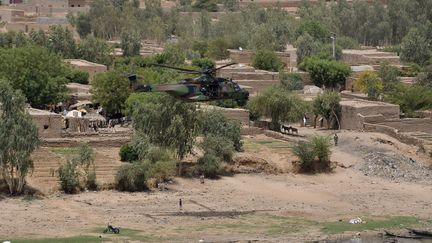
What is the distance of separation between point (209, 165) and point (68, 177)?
584 centimetres

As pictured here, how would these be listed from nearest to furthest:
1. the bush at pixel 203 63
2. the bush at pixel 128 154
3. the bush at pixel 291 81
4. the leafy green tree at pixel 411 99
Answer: the bush at pixel 128 154, the leafy green tree at pixel 411 99, the bush at pixel 291 81, the bush at pixel 203 63

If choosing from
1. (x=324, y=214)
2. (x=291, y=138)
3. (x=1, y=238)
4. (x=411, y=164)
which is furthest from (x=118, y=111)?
(x=1, y=238)

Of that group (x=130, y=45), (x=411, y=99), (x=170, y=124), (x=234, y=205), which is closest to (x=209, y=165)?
(x=170, y=124)

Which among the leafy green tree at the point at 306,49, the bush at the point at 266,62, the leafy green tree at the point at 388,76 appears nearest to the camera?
the leafy green tree at the point at 388,76

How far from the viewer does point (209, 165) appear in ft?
164

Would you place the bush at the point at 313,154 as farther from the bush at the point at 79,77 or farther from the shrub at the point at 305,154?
the bush at the point at 79,77

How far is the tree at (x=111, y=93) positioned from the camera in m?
60.9

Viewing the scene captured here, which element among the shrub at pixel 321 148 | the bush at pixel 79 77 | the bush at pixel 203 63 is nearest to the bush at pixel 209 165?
the shrub at pixel 321 148

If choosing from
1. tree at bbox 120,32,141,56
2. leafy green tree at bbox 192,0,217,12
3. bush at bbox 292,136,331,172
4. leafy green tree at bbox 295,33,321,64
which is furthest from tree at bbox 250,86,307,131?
leafy green tree at bbox 192,0,217,12

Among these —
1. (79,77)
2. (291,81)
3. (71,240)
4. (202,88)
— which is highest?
(202,88)

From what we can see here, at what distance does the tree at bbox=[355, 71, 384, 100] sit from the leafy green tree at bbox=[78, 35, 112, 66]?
673 inches

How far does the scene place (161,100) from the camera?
49.9 meters

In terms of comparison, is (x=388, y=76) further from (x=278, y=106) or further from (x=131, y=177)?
(x=131, y=177)

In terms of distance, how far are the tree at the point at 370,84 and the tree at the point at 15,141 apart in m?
25.5
